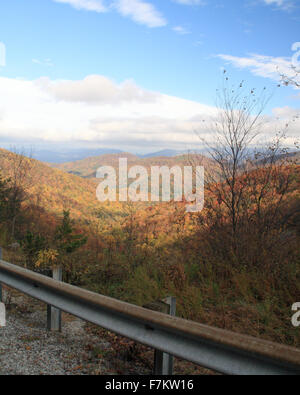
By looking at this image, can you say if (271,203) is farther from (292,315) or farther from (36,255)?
(36,255)

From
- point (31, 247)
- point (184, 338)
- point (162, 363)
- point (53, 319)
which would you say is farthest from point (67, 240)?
point (184, 338)

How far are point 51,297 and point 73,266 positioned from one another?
289 centimetres

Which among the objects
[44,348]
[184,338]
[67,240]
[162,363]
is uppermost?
[184,338]

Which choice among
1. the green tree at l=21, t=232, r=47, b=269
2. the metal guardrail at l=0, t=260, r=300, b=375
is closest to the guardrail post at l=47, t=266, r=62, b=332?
the metal guardrail at l=0, t=260, r=300, b=375

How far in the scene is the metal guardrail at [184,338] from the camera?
190 cm

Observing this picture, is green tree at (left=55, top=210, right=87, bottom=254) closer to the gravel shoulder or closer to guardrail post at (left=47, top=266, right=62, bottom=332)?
the gravel shoulder

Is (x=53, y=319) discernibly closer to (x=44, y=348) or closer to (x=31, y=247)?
(x=44, y=348)

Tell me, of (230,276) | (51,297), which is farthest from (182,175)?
(51,297)

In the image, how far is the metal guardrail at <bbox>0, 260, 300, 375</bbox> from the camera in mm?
1896

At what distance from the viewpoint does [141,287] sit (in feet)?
16.4

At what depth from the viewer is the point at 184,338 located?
2.22 metres

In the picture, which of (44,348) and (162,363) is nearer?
(162,363)

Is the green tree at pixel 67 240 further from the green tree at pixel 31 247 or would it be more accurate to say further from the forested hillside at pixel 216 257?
the green tree at pixel 31 247

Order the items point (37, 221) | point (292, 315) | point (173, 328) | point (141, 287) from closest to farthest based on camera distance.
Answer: point (173, 328)
point (292, 315)
point (141, 287)
point (37, 221)
